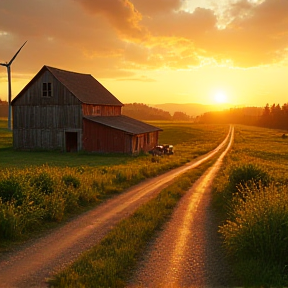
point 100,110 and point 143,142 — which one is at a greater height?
point 100,110

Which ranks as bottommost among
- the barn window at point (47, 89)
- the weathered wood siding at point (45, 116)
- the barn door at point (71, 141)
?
the barn door at point (71, 141)

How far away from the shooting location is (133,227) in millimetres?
10891

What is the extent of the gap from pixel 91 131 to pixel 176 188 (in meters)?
24.1

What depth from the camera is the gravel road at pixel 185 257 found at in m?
7.45

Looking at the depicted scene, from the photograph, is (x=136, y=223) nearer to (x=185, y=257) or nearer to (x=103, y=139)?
(x=185, y=257)

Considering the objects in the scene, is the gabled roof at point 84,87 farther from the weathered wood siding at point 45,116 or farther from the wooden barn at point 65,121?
the weathered wood siding at point 45,116

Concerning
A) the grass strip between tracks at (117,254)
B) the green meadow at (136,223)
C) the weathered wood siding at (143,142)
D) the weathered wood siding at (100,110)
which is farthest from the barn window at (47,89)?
the grass strip between tracks at (117,254)

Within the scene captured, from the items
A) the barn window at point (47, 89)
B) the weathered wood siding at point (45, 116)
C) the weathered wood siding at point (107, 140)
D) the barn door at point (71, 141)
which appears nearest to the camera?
the weathered wood siding at point (107, 140)

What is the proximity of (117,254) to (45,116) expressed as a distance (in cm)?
3689

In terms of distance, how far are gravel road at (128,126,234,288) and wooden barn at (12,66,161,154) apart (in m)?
26.7

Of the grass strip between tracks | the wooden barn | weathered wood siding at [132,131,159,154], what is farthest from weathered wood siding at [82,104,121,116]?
the grass strip between tracks

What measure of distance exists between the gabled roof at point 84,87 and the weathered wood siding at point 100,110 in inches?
23.4

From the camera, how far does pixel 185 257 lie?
8836mm

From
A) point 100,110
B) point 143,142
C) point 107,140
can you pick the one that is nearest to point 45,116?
point 100,110
